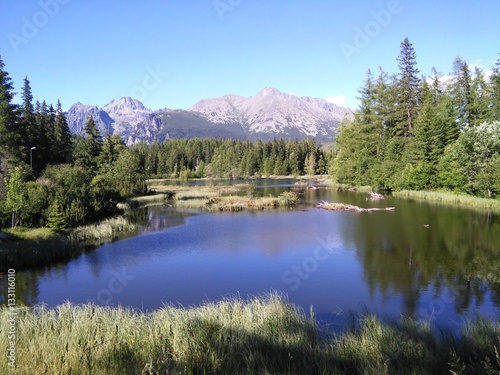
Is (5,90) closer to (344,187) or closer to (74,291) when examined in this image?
(74,291)

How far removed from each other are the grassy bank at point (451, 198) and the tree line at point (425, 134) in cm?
116

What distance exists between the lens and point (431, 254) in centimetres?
1956

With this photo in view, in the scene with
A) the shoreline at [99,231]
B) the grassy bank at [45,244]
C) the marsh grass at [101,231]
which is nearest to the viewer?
the grassy bank at [45,244]

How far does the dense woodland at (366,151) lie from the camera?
89.8ft

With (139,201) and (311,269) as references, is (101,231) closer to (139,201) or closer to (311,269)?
(311,269)

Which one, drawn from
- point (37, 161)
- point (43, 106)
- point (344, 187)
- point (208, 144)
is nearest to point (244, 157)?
point (208, 144)

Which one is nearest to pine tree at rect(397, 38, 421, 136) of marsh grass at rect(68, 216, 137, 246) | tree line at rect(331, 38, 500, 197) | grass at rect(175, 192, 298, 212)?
tree line at rect(331, 38, 500, 197)

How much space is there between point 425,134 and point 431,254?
3280 centimetres

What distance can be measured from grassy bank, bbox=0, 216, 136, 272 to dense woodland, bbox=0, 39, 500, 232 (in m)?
1.26

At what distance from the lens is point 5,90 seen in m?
40.8

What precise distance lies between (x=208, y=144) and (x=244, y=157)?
78.4 feet

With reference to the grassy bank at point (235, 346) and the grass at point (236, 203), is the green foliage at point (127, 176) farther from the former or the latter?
the grassy bank at point (235, 346)

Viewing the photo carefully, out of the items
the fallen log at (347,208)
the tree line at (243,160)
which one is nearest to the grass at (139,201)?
the fallen log at (347,208)

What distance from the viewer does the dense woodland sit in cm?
2738
